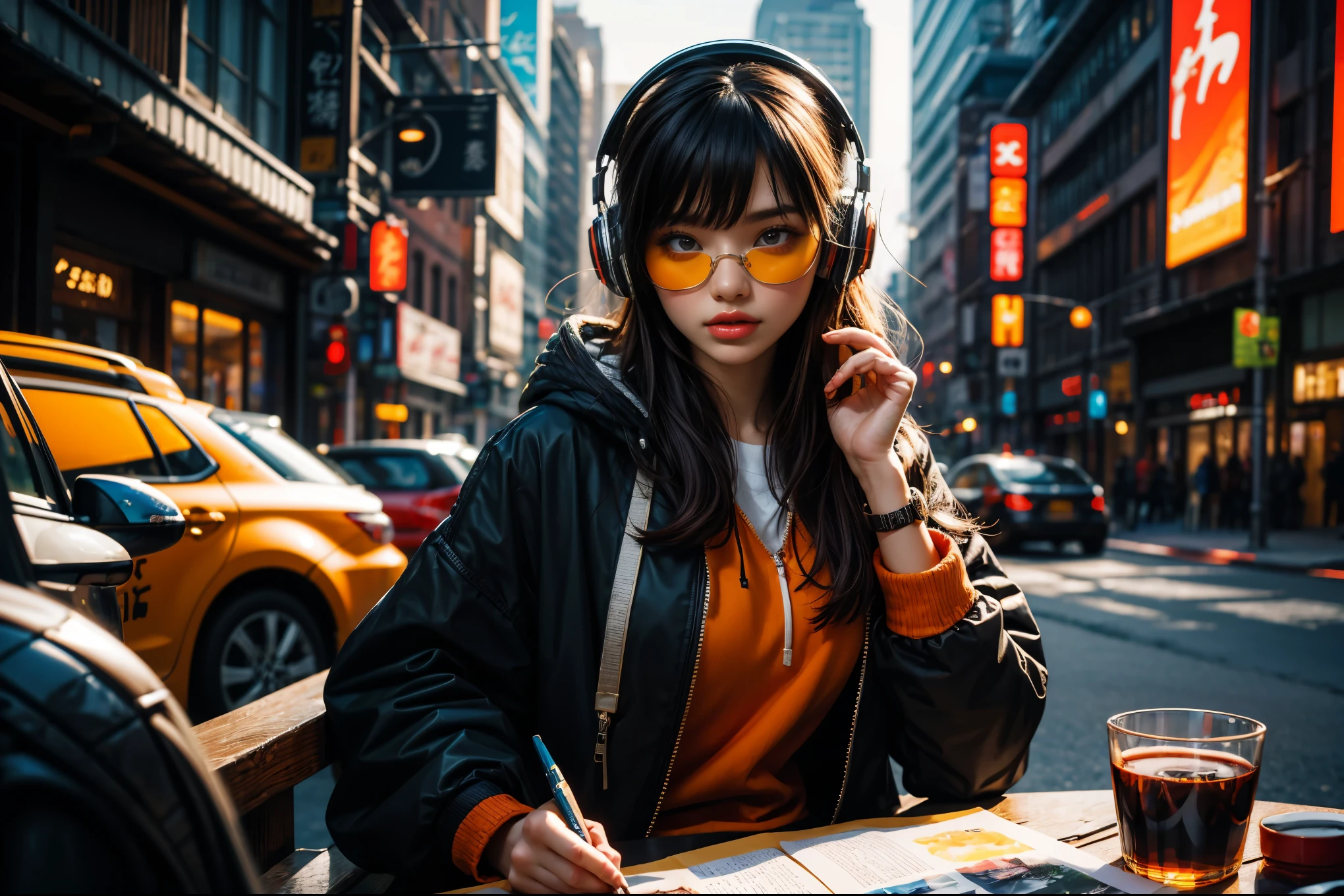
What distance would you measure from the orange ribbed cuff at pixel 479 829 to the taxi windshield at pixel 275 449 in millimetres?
4275

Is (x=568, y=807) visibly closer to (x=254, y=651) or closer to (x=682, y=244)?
(x=682, y=244)

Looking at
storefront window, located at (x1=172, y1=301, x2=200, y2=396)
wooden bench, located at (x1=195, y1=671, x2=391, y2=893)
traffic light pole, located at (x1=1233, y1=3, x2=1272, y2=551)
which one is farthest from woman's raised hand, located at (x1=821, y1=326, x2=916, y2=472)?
traffic light pole, located at (x1=1233, y1=3, x2=1272, y2=551)

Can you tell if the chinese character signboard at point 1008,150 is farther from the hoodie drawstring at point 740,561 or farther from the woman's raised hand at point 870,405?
the hoodie drawstring at point 740,561

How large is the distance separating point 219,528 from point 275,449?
34.6 inches

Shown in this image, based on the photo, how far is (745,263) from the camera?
69.1 inches

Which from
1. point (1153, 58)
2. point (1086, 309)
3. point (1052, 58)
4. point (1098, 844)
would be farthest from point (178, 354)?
point (1052, 58)

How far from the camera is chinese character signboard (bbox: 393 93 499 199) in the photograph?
41.9ft

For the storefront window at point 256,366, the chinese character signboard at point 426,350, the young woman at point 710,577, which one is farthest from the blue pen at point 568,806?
the chinese character signboard at point 426,350

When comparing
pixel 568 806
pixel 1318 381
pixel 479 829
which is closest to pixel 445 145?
pixel 479 829

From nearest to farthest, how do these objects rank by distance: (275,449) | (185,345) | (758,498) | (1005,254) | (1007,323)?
1. (758,498)
2. (275,449)
3. (185,345)
4. (1007,323)
5. (1005,254)

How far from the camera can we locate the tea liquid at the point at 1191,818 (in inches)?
48.5

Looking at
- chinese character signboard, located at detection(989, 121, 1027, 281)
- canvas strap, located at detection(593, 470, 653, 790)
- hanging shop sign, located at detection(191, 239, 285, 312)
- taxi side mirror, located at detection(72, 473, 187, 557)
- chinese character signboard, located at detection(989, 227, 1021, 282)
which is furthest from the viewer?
chinese character signboard, located at detection(989, 227, 1021, 282)

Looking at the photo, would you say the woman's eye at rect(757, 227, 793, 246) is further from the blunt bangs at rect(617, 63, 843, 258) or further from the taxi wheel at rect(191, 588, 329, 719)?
the taxi wheel at rect(191, 588, 329, 719)

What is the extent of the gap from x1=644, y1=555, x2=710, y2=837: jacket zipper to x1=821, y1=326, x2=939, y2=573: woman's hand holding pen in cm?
33
